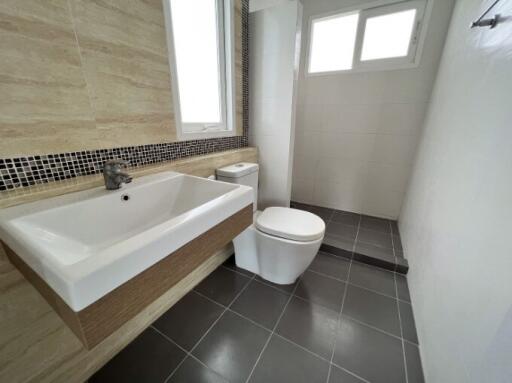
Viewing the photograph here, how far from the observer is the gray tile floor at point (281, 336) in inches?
36.6

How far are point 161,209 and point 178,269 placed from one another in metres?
0.45

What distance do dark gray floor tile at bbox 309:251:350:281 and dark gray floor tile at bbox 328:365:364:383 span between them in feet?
2.02

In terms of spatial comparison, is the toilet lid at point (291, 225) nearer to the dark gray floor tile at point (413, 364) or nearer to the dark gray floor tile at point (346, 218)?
the dark gray floor tile at point (413, 364)

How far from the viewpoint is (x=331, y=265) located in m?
1.61

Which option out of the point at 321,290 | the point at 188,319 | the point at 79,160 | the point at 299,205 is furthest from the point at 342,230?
the point at 79,160

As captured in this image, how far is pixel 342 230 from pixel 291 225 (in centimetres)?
93

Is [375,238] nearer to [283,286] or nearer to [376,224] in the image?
[376,224]

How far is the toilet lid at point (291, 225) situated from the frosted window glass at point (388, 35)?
1623mm

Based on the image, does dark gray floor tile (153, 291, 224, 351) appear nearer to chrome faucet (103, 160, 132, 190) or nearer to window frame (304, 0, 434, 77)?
chrome faucet (103, 160, 132, 190)

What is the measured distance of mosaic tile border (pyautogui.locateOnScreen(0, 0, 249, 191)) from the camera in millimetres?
671

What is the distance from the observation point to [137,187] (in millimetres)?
838

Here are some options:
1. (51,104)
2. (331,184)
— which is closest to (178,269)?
(51,104)

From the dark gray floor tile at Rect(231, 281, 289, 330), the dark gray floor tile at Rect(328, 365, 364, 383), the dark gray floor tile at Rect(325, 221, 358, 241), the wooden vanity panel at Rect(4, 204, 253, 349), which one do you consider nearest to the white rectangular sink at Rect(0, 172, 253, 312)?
the wooden vanity panel at Rect(4, 204, 253, 349)

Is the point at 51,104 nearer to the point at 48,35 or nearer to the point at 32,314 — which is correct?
the point at 48,35
